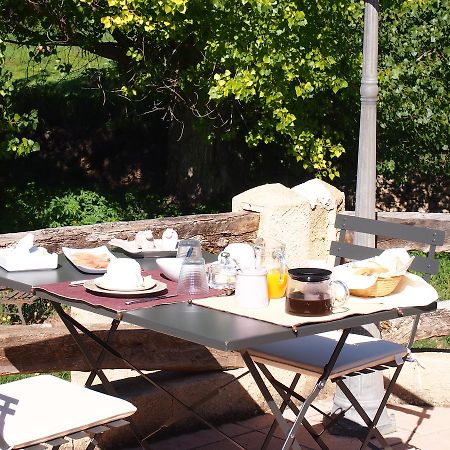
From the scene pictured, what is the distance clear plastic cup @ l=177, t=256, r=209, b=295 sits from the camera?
3.46 meters

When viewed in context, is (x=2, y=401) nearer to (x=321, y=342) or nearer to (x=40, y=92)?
(x=321, y=342)

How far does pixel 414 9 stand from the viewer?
31.3ft

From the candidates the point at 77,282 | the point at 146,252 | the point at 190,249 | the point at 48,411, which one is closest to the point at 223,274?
the point at 190,249

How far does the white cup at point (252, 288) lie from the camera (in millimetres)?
3229

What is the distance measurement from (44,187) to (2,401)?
33.3ft

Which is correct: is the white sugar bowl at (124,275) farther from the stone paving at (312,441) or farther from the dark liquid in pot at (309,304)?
the stone paving at (312,441)

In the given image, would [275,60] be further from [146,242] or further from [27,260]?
[27,260]

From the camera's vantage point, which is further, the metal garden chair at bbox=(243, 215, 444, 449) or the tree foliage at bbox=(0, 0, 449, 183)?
the tree foliage at bbox=(0, 0, 449, 183)

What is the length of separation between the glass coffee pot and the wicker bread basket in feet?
0.90

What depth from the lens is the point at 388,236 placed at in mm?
4125

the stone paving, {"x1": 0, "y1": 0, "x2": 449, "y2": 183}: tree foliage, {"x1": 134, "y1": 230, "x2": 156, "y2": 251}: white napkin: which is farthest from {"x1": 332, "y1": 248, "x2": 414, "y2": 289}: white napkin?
{"x1": 0, "y1": 0, "x2": 449, "y2": 183}: tree foliage

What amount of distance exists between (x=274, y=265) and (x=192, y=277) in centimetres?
29

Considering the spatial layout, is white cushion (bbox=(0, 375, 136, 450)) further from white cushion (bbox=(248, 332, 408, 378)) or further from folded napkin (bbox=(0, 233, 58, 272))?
white cushion (bbox=(248, 332, 408, 378))

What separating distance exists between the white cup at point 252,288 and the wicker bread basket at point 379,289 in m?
0.36
